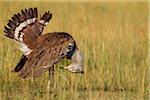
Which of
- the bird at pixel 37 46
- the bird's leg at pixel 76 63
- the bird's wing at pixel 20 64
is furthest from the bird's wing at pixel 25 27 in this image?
the bird's leg at pixel 76 63

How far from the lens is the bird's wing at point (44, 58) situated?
7.05 m

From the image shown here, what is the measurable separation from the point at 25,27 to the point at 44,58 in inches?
26.3

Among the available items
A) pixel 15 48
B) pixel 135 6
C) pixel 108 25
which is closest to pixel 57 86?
pixel 15 48

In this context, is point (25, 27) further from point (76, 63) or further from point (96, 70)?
point (96, 70)

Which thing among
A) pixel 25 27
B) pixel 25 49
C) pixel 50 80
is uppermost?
pixel 25 27

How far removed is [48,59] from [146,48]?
2656mm

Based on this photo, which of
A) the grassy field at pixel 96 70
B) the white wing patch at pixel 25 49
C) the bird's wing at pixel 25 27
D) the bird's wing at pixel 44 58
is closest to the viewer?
the bird's wing at pixel 44 58

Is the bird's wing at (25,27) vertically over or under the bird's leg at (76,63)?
over

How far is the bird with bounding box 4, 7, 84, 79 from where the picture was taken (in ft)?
23.3

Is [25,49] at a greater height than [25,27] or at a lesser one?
lesser

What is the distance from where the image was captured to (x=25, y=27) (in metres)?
7.62

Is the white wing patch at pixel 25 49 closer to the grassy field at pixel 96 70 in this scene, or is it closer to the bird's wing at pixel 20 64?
the bird's wing at pixel 20 64

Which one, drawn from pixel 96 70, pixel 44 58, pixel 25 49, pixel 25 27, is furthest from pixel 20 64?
pixel 96 70

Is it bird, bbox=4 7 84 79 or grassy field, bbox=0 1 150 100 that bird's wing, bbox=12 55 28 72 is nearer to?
bird, bbox=4 7 84 79
